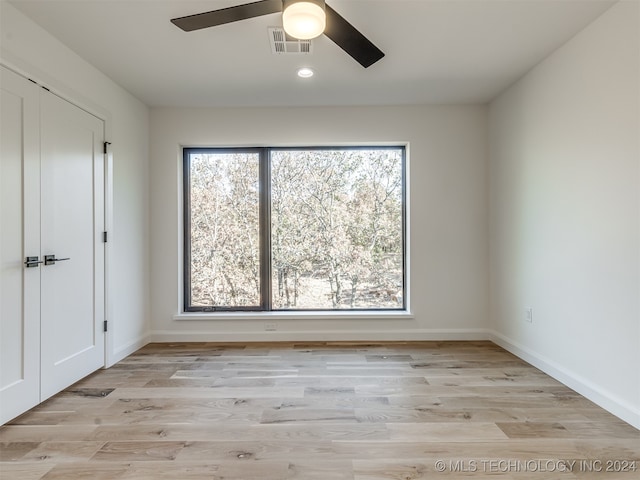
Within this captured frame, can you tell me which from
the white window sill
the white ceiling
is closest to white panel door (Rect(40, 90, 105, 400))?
the white ceiling

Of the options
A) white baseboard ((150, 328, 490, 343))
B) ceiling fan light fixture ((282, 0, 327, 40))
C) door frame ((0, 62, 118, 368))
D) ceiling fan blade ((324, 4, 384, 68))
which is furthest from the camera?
white baseboard ((150, 328, 490, 343))

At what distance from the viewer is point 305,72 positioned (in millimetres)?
2801

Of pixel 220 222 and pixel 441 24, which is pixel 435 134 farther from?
pixel 220 222

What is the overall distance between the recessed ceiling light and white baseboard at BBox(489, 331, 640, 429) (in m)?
3.06

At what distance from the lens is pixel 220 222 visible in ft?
12.2

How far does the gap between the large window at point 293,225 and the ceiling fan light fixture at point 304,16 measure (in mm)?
2105

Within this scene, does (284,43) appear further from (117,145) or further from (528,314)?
(528,314)

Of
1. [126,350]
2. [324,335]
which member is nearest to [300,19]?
[324,335]

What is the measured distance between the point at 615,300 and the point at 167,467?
275 centimetres

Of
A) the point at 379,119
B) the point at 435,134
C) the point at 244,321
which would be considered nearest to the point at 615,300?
the point at 435,134

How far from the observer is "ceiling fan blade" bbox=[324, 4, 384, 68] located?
168 centimetres

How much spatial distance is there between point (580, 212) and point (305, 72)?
2349 millimetres

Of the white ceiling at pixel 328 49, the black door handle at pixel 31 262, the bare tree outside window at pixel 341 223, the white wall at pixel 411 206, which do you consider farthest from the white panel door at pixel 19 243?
the bare tree outside window at pixel 341 223

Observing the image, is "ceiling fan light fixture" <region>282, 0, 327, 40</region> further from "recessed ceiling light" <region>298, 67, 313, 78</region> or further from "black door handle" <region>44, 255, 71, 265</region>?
"black door handle" <region>44, 255, 71, 265</region>
